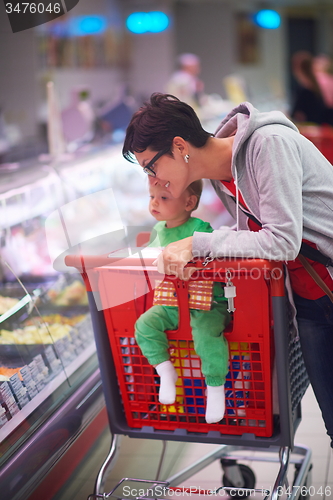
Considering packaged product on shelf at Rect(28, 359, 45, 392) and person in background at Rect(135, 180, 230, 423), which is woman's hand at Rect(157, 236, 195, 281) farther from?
packaged product on shelf at Rect(28, 359, 45, 392)

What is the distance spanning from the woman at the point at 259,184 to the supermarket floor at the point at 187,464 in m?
0.87

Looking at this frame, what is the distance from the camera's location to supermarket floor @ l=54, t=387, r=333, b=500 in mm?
2676

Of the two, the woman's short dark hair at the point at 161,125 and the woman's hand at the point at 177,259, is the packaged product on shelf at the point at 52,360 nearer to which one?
the woman's hand at the point at 177,259

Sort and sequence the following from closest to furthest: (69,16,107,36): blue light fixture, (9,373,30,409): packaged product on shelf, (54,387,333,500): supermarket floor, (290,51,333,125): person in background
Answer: (9,373,30,409): packaged product on shelf, (54,387,333,500): supermarket floor, (290,51,333,125): person in background, (69,16,107,36): blue light fixture

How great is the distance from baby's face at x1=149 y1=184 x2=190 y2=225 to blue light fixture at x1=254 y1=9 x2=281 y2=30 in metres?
14.3

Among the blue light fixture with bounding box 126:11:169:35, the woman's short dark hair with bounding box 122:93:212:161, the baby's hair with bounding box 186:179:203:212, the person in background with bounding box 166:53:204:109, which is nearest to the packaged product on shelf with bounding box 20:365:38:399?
the baby's hair with bounding box 186:179:203:212

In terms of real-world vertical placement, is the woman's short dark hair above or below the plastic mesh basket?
above

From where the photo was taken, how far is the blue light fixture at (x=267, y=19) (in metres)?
14.9

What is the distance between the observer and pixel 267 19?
15062 millimetres

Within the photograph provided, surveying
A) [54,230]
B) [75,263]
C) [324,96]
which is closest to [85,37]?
[324,96]

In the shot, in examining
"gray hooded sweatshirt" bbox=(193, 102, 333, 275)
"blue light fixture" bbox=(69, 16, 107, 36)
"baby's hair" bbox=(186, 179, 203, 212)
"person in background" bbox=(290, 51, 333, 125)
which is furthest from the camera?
"blue light fixture" bbox=(69, 16, 107, 36)

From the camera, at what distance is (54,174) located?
3412 mm

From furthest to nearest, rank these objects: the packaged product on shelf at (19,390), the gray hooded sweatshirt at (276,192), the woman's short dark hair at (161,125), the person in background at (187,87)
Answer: the person in background at (187,87)
the packaged product on shelf at (19,390)
the woman's short dark hair at (161,125)
the gray hooded sweatshirt at (276,192)

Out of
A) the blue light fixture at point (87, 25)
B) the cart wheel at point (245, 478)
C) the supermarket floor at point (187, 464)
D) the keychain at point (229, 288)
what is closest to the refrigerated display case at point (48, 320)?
the supermarket floor at point (187, 464)
